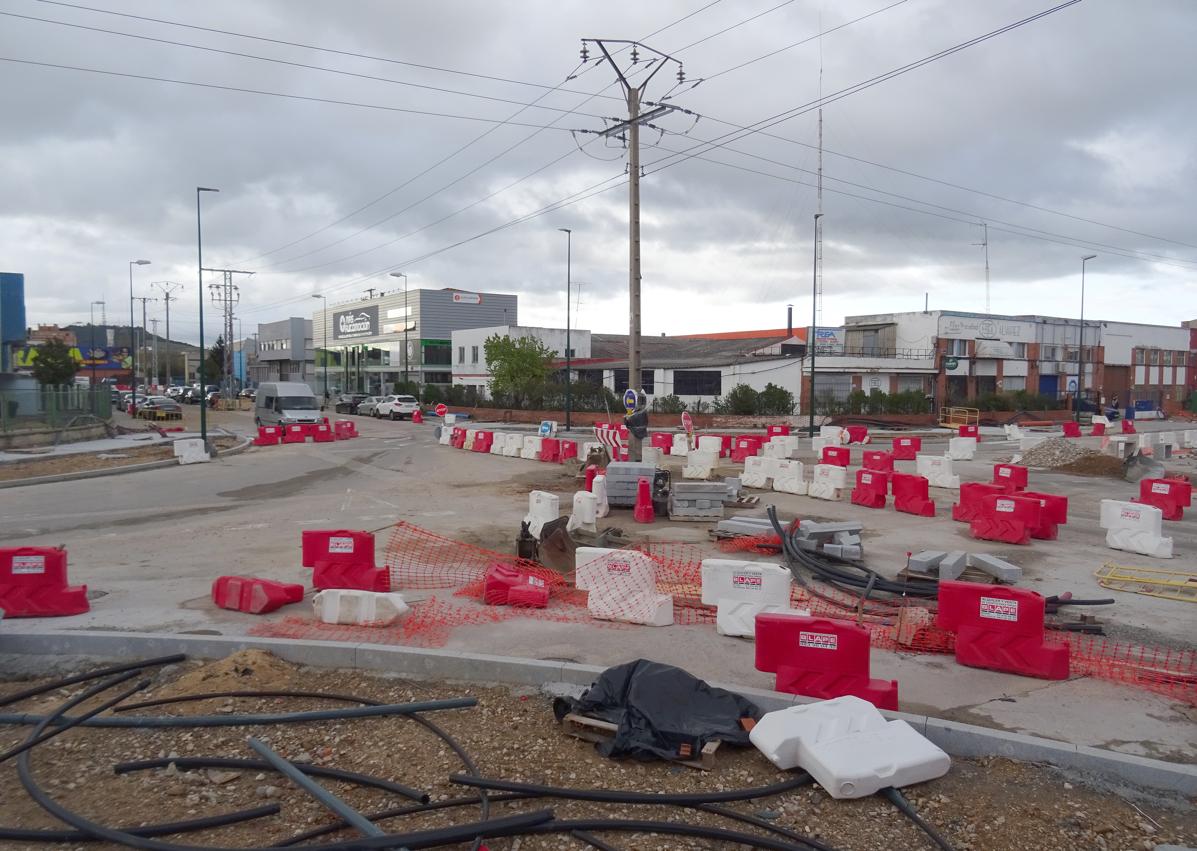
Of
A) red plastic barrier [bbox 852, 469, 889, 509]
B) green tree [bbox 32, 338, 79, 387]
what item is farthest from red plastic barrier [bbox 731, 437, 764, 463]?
green tree [bbox 32, 338, 79, 387]

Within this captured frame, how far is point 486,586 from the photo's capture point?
9.07 meters

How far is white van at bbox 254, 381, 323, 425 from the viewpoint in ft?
119

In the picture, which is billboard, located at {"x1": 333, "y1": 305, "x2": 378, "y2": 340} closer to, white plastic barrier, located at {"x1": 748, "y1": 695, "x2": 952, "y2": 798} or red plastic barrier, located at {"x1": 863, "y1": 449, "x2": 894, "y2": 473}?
red plastic barrier, located at {"x1": 863, "y1": 449, "x2": 894, "y2": 473}

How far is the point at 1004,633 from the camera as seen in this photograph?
6.88m

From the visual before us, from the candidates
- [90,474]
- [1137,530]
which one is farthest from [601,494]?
[90,474]

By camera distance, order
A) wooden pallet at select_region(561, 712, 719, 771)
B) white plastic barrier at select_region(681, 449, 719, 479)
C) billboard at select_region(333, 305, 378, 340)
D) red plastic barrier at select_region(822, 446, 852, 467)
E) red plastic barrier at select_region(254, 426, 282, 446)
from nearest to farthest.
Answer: wooden pallet at select_region(561, 712, 719, 771) < white plastic barrier at select_region(681, 449, 719, 479) < red plastic barrier at select_region(822, 446, 852, 467) < red plastic barrier at select_region(254, 426, 282, 446) < billboard at select_region(333, 305, 378, 340)

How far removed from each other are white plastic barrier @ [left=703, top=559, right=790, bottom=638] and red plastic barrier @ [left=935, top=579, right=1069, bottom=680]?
1.57 metres

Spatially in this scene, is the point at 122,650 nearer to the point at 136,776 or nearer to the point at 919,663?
the point at 136,776

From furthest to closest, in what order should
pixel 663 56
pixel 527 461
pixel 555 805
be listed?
pixel 527 461
pixel 663 56
pixel 555 805

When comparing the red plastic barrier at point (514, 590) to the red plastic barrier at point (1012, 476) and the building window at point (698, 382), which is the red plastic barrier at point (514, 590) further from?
the building window at point (698, 382)

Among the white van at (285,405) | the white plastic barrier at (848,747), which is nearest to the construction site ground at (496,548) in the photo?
the white plastic barrier at (848,747)

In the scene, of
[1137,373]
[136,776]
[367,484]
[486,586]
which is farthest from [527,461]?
[1137,373]

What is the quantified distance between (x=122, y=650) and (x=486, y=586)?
3519 mm

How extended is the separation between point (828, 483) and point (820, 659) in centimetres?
1283
